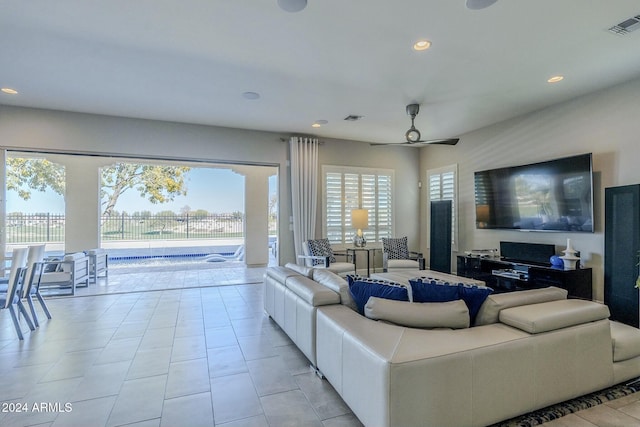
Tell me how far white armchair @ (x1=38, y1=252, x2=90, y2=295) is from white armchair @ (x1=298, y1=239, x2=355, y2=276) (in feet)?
12.6

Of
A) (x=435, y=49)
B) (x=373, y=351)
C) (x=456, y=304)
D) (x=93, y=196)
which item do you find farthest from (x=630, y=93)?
(x=93, y=196)

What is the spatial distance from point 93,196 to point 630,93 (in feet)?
32.7

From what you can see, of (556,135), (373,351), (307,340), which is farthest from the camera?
(556,135)

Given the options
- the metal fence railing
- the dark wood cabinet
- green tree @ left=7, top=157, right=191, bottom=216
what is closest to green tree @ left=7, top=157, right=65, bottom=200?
green tree @ left=7, top=157, right=191, bottom=216

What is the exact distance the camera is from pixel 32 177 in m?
9.62

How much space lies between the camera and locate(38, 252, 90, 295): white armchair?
5.24m

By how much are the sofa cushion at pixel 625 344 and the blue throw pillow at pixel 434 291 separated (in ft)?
3.97

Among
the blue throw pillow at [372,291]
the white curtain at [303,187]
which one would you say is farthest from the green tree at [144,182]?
the blue throw pillow at [372,291]

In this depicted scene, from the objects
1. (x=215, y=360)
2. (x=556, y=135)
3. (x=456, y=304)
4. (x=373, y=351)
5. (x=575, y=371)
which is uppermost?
(x=556, y=135)

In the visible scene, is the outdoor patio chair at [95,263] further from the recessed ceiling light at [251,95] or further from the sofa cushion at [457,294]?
the sofa cushion at [457,294]

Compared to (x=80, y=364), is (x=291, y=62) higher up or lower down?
higher up

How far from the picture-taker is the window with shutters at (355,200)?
6.72 metres

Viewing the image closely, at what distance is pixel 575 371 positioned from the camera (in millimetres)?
2107

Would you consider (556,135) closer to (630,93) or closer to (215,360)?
(630,93)
